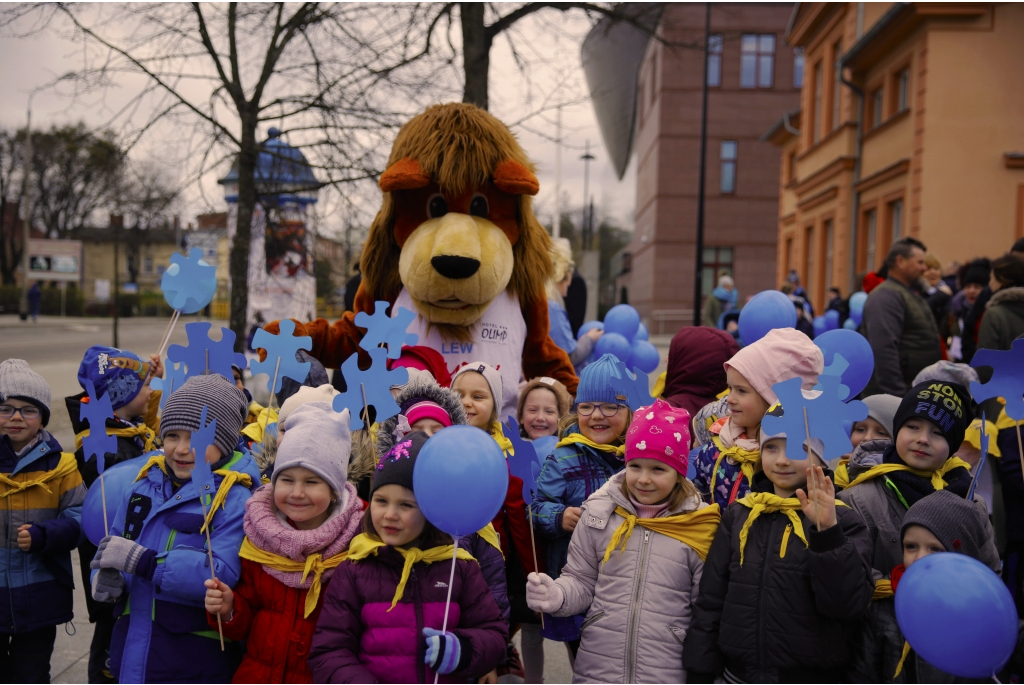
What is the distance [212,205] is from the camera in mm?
8617

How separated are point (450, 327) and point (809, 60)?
21.4 m

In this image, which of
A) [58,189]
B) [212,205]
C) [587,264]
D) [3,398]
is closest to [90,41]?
[212,205]

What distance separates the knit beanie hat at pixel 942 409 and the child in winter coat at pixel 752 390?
351 mm

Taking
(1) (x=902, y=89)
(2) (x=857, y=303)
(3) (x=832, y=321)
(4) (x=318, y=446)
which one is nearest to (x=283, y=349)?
→ (4) (x=318, y=446)

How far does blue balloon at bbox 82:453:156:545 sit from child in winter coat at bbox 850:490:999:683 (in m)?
2.47

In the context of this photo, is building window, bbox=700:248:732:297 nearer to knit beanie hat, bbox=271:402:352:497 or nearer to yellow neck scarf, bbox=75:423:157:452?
yellow neck scarf, bbox=75:423:157:452

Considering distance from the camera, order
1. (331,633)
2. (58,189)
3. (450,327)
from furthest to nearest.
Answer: (58,189), (450,327), (331,633)

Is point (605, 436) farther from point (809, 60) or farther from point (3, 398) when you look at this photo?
point (809, 60)

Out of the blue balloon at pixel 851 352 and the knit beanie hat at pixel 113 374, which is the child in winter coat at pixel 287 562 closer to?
the knit beanie hat at pixel 113 374

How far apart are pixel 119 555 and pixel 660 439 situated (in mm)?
1711

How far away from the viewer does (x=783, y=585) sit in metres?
2.31

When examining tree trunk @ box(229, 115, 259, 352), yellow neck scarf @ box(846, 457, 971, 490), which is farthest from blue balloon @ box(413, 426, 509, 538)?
tree trunk @ box(229, 115, 259, 352)

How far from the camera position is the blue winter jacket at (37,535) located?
2916mm

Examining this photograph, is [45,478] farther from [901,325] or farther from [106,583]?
[901,325]
